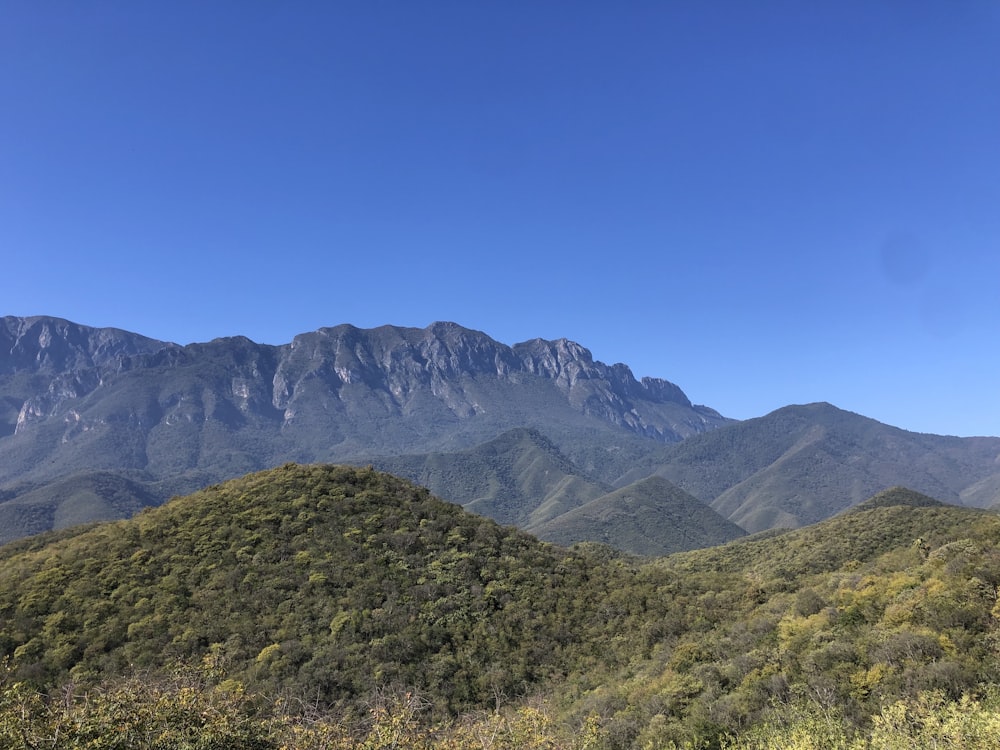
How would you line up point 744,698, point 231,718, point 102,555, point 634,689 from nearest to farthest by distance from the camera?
1. point 231,718
2. point 744,698
3. point 634,689
4. point 102,555

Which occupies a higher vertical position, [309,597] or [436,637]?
[309,597]

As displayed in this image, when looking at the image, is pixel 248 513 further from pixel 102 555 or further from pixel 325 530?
pixel 102 555

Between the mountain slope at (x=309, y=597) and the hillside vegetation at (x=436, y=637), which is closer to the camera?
the hillside vegetation at (x=436, y=637)

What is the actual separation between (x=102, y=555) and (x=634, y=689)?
3807cm

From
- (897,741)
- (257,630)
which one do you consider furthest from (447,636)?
(897,741)

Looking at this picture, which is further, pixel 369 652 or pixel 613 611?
pixel 613 611

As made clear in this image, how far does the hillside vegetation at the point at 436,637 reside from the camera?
17984 mm

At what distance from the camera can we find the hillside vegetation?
17984 millimetres

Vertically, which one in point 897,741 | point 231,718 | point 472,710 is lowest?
point 472,710

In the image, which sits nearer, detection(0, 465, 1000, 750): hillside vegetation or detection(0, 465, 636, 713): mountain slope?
detection(0, 465, 1000, 750): hillside vegetation

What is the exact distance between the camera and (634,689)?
1180 inches

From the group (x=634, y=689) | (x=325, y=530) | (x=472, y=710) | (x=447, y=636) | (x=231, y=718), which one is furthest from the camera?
(x=325, y=530)

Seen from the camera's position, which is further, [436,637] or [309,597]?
[309,597]

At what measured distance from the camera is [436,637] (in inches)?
1486
